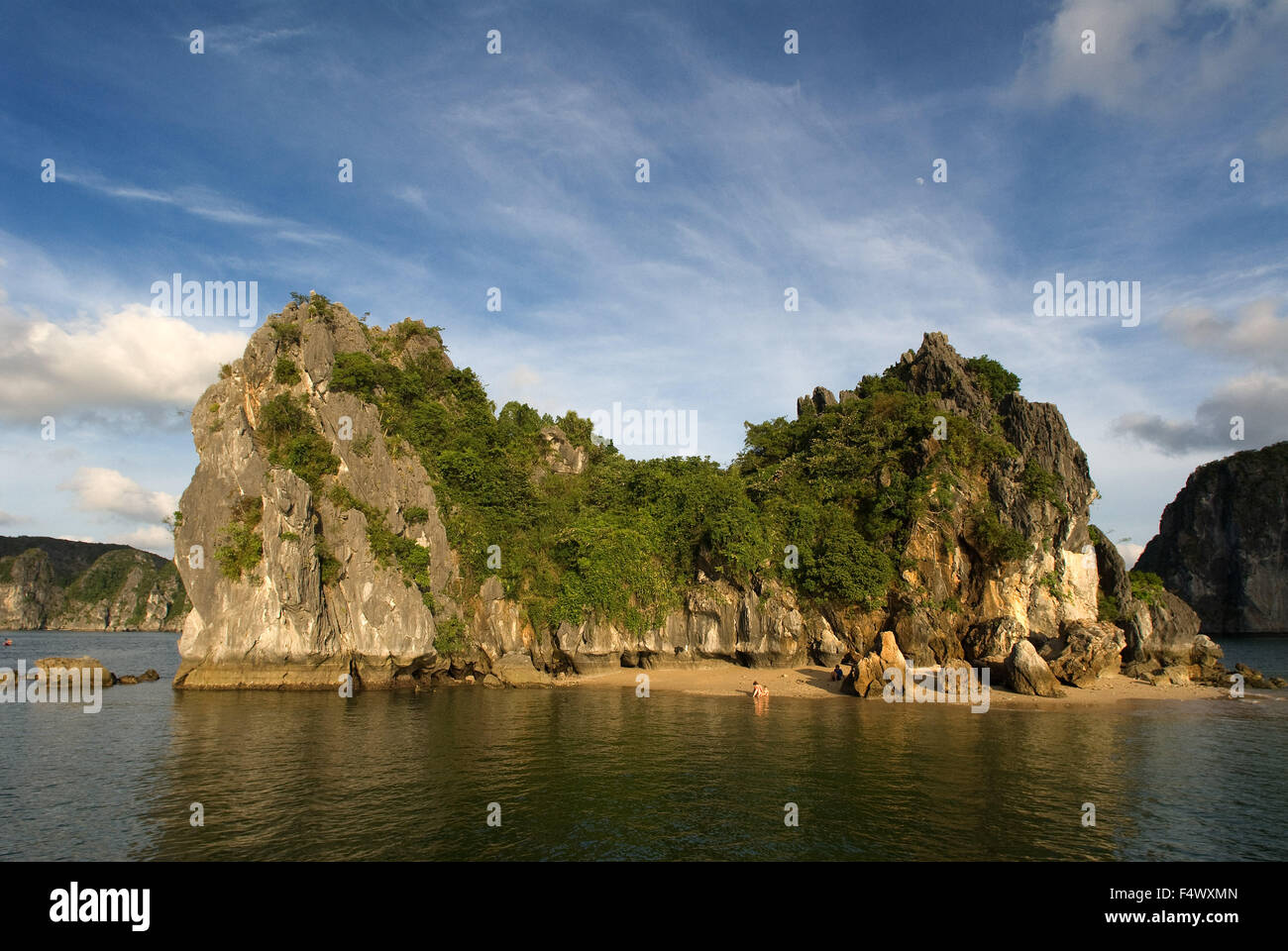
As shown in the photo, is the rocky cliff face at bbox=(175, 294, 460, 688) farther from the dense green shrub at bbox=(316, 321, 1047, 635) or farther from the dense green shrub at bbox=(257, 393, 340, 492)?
the dense green shrub at bbox=(316, 321, 1047, 635)

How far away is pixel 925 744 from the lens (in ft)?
82.1

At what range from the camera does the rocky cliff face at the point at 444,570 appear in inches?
1571

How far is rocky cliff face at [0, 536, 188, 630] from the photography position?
15262cm

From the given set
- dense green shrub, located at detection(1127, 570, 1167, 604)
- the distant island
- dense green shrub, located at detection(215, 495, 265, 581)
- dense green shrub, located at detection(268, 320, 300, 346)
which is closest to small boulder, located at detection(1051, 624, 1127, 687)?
the distant island

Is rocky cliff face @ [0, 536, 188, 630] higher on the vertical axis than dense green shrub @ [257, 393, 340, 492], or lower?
lower

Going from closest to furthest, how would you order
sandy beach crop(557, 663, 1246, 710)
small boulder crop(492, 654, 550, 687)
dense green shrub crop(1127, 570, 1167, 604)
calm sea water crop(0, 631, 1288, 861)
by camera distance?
calm sea water crop(0, 631, 1288, 861) → sandy beach crop(557, 663, 1246, 710) → small boulder crop(492, 654, 550, 687) → dense green shrub crop(1127, 570, 1167, 604)

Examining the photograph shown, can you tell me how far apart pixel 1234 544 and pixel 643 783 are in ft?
377

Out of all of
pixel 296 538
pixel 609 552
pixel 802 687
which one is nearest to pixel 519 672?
pixel 609 552

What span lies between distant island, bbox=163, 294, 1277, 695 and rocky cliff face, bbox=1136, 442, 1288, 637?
2702 inches

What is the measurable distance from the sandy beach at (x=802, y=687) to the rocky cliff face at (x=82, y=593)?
503ft

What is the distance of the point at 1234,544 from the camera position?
9812 cm

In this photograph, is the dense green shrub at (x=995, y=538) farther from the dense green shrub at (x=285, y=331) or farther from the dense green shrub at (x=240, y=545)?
the dense green shrub at (x=285, y=331)
